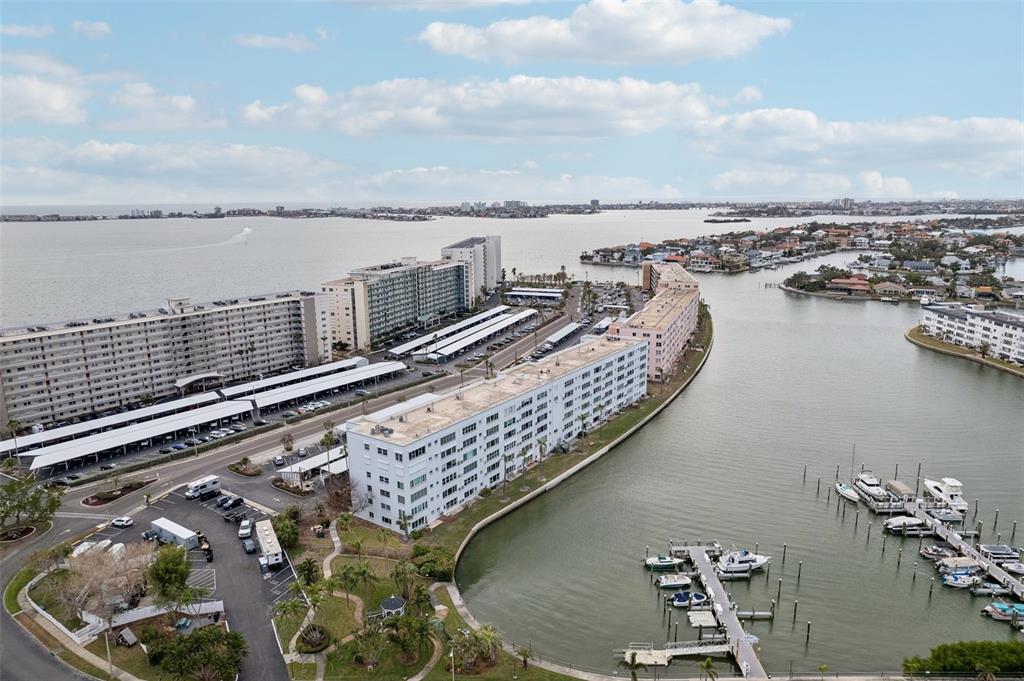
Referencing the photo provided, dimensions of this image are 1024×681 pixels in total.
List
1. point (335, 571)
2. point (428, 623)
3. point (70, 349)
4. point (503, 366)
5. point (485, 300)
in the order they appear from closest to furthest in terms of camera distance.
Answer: point (428, 623) < point (335, 571) < point (70, 349) < point (503, 366) < point (485, 300)

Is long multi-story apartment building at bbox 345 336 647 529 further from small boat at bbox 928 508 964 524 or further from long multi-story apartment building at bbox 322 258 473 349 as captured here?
long multi-story apartment building at bbox 322 258 473 349

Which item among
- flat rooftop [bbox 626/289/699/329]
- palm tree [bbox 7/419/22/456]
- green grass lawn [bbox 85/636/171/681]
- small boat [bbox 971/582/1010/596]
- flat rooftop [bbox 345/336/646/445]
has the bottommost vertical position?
small boat [bbox 971/582/1010/596]

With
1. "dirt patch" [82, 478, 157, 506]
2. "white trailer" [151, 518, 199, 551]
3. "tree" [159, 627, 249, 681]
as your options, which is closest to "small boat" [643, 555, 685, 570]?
"tree" [159, 627, 249, 681]

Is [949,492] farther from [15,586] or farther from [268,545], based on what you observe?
[15,586]

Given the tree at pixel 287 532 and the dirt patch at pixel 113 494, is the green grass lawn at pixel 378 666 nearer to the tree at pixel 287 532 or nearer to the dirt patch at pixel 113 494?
the tree at pixel 287 532

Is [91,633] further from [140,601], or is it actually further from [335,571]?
[335,571]

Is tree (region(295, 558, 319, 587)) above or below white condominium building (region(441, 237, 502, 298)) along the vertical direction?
below

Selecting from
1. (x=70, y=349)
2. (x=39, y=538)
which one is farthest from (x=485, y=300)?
(x=39, y=538)
